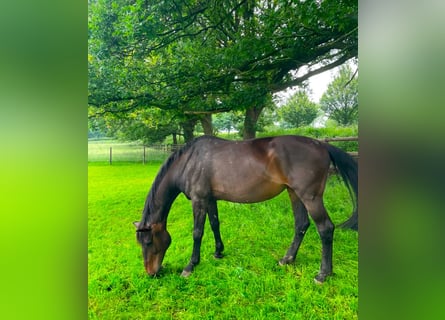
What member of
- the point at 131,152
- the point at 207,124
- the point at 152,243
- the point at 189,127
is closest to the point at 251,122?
the point at 207,124

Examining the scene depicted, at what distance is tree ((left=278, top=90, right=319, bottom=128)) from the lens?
128cm

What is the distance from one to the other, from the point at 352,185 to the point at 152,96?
3.97 feet

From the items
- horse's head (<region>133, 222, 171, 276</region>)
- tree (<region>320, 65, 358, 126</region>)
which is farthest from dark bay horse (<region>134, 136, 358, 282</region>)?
tree (<region>320, 65, 358, 126</region>)

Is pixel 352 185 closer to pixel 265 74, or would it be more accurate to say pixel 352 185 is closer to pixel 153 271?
pixel 265 74

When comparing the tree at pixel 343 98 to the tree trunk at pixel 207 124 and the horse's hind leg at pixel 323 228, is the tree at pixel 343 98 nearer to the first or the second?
the horse's hind leg at pixel 323 228

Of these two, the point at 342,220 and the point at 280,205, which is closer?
the point at 342,220

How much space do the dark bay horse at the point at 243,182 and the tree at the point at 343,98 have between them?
0.16 meters

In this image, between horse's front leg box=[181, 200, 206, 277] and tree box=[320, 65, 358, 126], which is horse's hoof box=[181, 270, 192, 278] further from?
tree box=[320, 65, 358, 126]

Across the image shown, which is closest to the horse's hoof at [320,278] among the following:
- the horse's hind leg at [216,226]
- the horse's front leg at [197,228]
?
the horse's hind leg at [216,226]

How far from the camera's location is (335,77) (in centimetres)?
123

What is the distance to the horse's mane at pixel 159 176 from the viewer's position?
142cm

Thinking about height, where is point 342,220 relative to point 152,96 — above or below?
below
